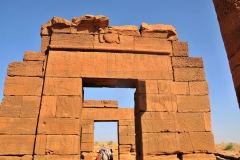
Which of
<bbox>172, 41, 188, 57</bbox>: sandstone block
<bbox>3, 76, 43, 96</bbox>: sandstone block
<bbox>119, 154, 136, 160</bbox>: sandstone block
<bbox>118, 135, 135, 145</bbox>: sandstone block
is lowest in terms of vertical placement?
<bbox>119, 154, 136, 160</bbox>: sandstone block

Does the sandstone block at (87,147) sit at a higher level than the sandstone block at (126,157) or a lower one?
higher

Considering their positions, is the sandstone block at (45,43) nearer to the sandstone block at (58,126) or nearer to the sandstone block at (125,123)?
the sandstone block at (58,126)

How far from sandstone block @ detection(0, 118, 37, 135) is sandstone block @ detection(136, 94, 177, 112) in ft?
9.40

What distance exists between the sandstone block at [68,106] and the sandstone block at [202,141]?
313 centimetres

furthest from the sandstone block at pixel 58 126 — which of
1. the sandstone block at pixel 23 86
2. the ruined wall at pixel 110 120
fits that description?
the ruined wall at pixel 110 120

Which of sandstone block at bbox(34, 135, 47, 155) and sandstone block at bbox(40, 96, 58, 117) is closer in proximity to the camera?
sandstone block at bbox(34, 135, 47, 155)

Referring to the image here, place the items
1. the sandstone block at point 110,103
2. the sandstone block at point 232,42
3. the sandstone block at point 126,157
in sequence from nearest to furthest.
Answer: the sandstone block at point 232,42
the sandstone block at point 126,157
the sandstone block at point 110,103

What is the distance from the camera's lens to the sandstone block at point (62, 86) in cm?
591

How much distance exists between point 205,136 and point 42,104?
4.44 metres

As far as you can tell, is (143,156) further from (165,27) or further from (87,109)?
(87,109)

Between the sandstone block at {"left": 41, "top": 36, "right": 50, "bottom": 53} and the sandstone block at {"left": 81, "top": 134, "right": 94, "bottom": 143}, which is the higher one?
the sandstone block at {"left": 41, "top": 36, "right": 50, "bottom": 53}

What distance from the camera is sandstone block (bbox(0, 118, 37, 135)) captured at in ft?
18.0

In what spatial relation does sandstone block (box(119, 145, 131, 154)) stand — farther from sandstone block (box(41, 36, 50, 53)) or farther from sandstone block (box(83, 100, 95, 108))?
sandstone block (box(41, 36, 50, 53))

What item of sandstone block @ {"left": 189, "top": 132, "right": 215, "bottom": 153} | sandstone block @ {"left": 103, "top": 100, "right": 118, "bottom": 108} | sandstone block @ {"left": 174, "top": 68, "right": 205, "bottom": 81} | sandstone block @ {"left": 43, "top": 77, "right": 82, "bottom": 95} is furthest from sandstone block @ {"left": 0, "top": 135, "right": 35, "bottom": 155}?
sandstone block @ {"left": 103, "top": 100, "right": 118, "bottom": 108}
